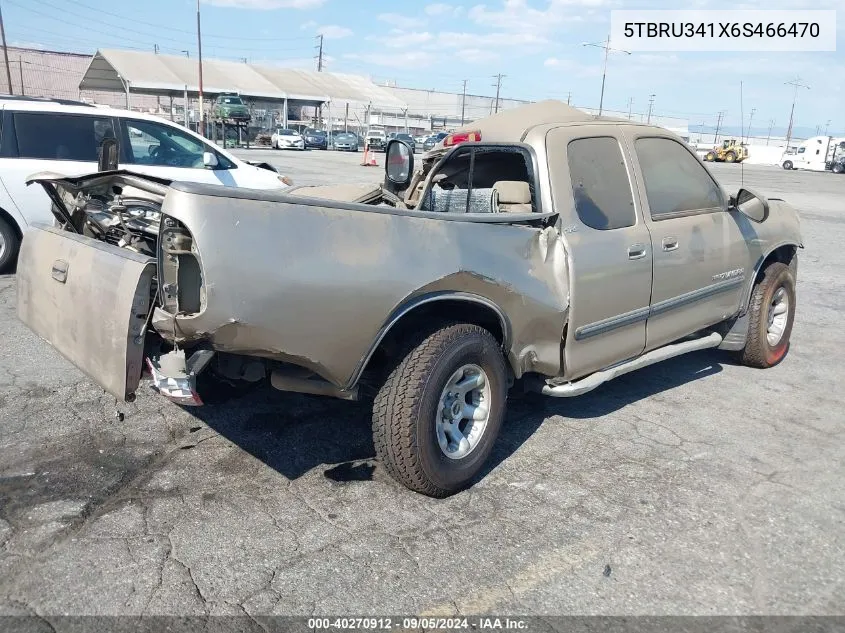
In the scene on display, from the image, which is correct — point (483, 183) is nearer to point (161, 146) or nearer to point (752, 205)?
point (752, 205)

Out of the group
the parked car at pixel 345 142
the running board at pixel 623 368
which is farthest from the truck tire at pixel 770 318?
the parked car at pixel 345 142

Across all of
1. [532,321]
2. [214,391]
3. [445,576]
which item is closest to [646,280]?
[532,321]

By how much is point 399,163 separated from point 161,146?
4437mm

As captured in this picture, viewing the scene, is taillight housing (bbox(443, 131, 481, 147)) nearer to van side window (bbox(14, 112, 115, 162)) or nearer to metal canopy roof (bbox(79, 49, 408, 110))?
van side window (bbox(14, 112, 115, 162))

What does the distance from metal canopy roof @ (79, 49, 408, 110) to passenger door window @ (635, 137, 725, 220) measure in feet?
135

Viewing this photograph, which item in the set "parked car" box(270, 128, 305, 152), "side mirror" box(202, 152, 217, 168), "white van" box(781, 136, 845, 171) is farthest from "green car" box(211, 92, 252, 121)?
"white van" box(781, 136, 845, 171)

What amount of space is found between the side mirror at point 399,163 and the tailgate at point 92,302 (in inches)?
93.5

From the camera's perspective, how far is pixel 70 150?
7.82 m

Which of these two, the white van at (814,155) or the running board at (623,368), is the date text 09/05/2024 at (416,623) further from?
the white van at (814,155)

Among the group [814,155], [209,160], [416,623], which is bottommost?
[416,623]

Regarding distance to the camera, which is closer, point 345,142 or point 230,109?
point 230,109

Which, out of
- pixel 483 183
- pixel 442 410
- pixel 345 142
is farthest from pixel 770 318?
pixel 345 142

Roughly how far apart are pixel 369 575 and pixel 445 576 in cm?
30

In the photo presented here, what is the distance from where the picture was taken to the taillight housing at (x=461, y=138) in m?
4.38
